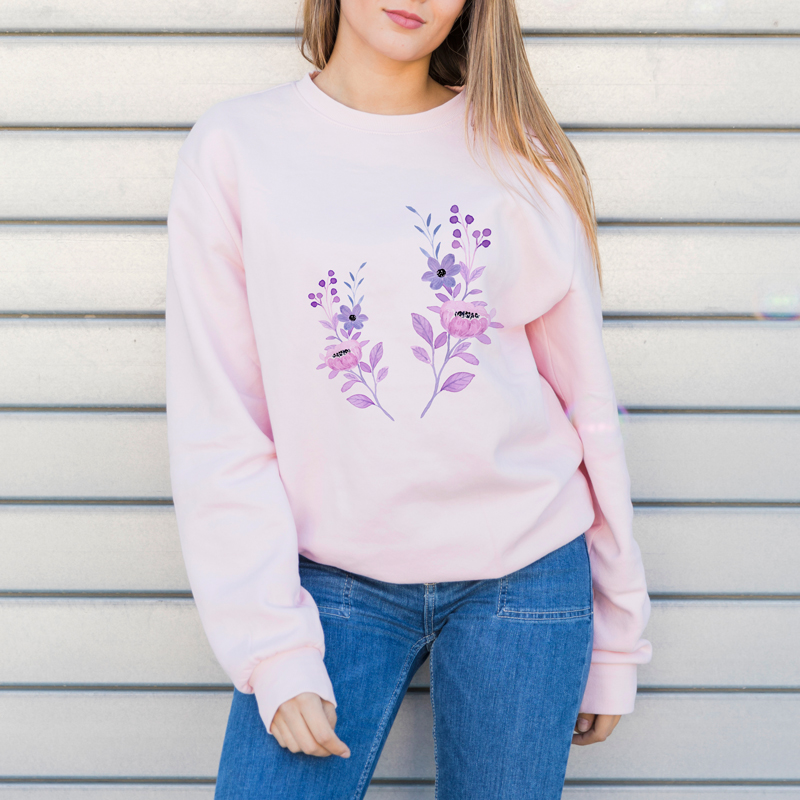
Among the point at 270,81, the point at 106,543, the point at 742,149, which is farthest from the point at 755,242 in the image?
the point at 106,543

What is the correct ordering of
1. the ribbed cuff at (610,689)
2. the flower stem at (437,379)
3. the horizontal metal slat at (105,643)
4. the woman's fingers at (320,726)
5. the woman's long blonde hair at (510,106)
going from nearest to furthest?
the woman's fingers at (320,726), the flower stem at (437,379), the woman's long blonde hair at (510,106), the ribbed cuff at (610,689), the horizontal metal slat at (105,643)

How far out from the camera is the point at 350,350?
4.00 feet

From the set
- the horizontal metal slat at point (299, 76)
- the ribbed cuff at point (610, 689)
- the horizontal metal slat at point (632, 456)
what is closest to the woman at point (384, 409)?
the ribbed cuff at point (610, 689)

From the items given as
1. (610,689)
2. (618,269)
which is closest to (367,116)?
(618,269)

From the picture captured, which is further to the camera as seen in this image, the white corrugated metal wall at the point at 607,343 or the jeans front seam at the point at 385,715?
the white corrugated metal wall at the point at 607,343

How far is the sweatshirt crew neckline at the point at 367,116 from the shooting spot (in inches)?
51.8

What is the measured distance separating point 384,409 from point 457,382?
0.46 ft

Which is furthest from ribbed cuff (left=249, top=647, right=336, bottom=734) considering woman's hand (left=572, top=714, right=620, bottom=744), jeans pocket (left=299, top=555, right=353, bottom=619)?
woman's hand (left=572, top=714, right=620, bottom=744)

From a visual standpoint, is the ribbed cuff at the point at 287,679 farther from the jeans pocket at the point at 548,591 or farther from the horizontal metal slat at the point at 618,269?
the horizontal metal slat at the point at 618,269

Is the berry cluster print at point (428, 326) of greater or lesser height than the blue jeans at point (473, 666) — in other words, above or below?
above

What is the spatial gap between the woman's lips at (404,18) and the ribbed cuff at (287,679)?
1115 mm

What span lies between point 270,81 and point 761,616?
6.32 feet

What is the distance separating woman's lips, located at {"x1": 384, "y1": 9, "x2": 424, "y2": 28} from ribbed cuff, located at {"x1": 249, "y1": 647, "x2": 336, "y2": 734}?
43.9 inches

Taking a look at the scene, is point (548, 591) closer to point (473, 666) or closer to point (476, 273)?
point (473, 666)
